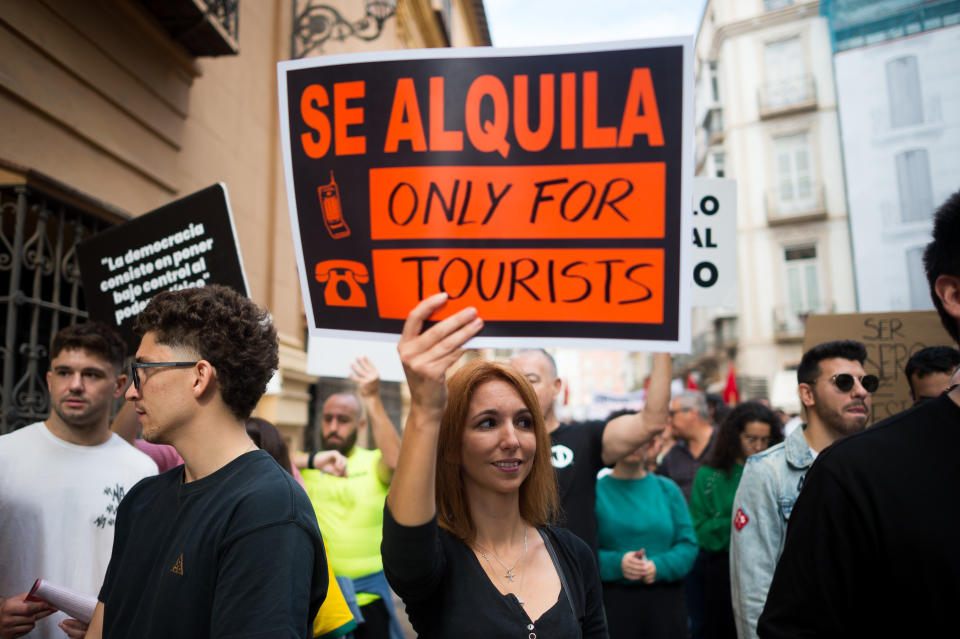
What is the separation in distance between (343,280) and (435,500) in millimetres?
634

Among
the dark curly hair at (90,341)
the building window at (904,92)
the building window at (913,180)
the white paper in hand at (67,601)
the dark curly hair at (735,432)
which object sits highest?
the building window at (904,92)

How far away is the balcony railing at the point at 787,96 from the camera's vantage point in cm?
2653

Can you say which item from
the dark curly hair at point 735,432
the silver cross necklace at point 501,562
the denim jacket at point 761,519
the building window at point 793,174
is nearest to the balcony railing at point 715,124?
the building window at point 793,174

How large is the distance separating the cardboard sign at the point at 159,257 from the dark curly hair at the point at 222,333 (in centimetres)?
115

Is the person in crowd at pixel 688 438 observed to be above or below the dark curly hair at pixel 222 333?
below

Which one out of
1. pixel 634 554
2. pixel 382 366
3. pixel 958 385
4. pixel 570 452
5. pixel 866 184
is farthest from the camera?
pixel 866 184

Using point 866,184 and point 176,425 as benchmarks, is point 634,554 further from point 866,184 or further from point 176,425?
point 866,184

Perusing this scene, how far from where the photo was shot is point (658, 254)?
1877 millimetres

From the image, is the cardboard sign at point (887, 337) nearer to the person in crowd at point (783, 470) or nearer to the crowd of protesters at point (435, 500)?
the crowd of protesters at point (435, 500)

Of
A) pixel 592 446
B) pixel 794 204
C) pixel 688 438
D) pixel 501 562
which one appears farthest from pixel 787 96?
pixel 501 562

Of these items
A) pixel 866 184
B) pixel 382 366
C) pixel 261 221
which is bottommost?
pixel 382 366

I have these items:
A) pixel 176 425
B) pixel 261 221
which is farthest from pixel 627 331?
pixel 261 221

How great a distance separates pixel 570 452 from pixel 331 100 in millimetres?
2160

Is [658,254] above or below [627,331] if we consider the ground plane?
above
